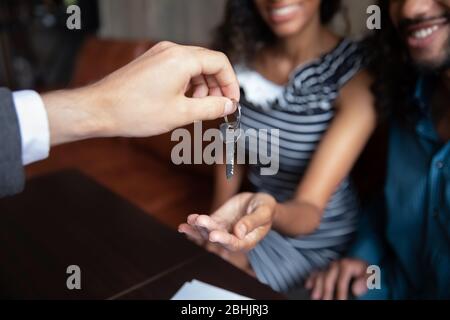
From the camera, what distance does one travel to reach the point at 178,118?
517 millimetres

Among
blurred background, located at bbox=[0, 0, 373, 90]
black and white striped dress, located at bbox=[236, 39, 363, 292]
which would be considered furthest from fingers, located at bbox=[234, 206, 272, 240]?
blurred background, located at bbox=[0, 0, 373, 90]

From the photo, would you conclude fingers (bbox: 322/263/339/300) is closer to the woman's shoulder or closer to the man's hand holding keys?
the woman's shoulder

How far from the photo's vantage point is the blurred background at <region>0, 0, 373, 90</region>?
1.92m

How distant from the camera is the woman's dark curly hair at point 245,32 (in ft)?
3.66

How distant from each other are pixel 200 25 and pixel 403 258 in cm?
133

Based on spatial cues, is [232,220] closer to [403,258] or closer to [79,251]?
[79,251]

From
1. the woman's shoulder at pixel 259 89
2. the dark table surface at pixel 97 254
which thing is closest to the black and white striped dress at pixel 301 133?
the woman's shoulder at pixel 259 89

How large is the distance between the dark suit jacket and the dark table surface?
275 mm

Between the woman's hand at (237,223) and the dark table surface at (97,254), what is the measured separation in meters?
0.11

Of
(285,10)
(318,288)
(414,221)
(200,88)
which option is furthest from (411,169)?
(200,88)

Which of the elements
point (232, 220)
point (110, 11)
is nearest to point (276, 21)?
point (232, 220)

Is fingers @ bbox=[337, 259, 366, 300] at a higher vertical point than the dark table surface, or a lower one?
lower

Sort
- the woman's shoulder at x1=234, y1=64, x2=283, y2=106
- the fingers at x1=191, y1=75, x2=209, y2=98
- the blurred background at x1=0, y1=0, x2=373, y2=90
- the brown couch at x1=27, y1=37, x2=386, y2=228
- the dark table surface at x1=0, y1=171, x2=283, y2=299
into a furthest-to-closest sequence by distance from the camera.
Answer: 1. the blurred background at x1=0, y1=0, x2=373, y2=90
2. the brown couch at x1=27, y1=37, x2=386, y2=228
3. the woman's shoulder at x1=234, y1=64, x2=283, y2=106
4. the dark table surface at x1=0, y1=171, x2=283, y2=299
5. the fingers at x1=191, y1=75, x2=209, y2=98

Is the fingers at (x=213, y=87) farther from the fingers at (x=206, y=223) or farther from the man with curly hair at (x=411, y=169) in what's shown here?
the man with curly hair at (x=411, y=169)
